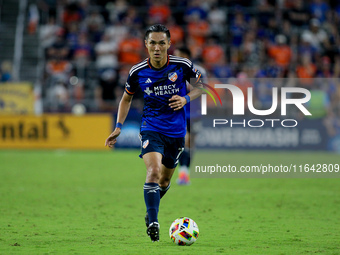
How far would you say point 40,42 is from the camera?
24734 mm

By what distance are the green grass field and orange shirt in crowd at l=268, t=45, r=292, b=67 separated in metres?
9.57

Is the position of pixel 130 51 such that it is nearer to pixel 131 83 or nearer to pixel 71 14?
pixel 71 14

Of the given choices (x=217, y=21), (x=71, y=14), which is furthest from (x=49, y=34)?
(x=217, y=21)

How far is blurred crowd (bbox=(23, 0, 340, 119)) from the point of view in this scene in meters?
21.9

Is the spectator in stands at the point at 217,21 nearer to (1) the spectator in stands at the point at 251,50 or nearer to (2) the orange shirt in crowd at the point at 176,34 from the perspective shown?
(1) the spectator in stands at the point at 251,50

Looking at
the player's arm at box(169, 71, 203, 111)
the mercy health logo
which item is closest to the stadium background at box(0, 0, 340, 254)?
the mercy health logo

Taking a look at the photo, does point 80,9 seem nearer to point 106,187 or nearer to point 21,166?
point 21,166

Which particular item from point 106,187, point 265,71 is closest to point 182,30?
point 265,71

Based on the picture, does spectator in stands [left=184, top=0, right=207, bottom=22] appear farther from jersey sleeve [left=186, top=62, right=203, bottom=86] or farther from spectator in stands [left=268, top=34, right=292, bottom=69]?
jersey sleeve [left=186, top=62, right=203, bottom=86]

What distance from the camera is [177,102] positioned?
6.76 m

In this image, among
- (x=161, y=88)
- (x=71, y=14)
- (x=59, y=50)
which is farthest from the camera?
(x=71, y=14)

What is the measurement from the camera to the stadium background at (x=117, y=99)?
9289mm

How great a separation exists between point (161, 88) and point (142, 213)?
259cm

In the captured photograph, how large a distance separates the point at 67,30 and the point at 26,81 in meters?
2.79
